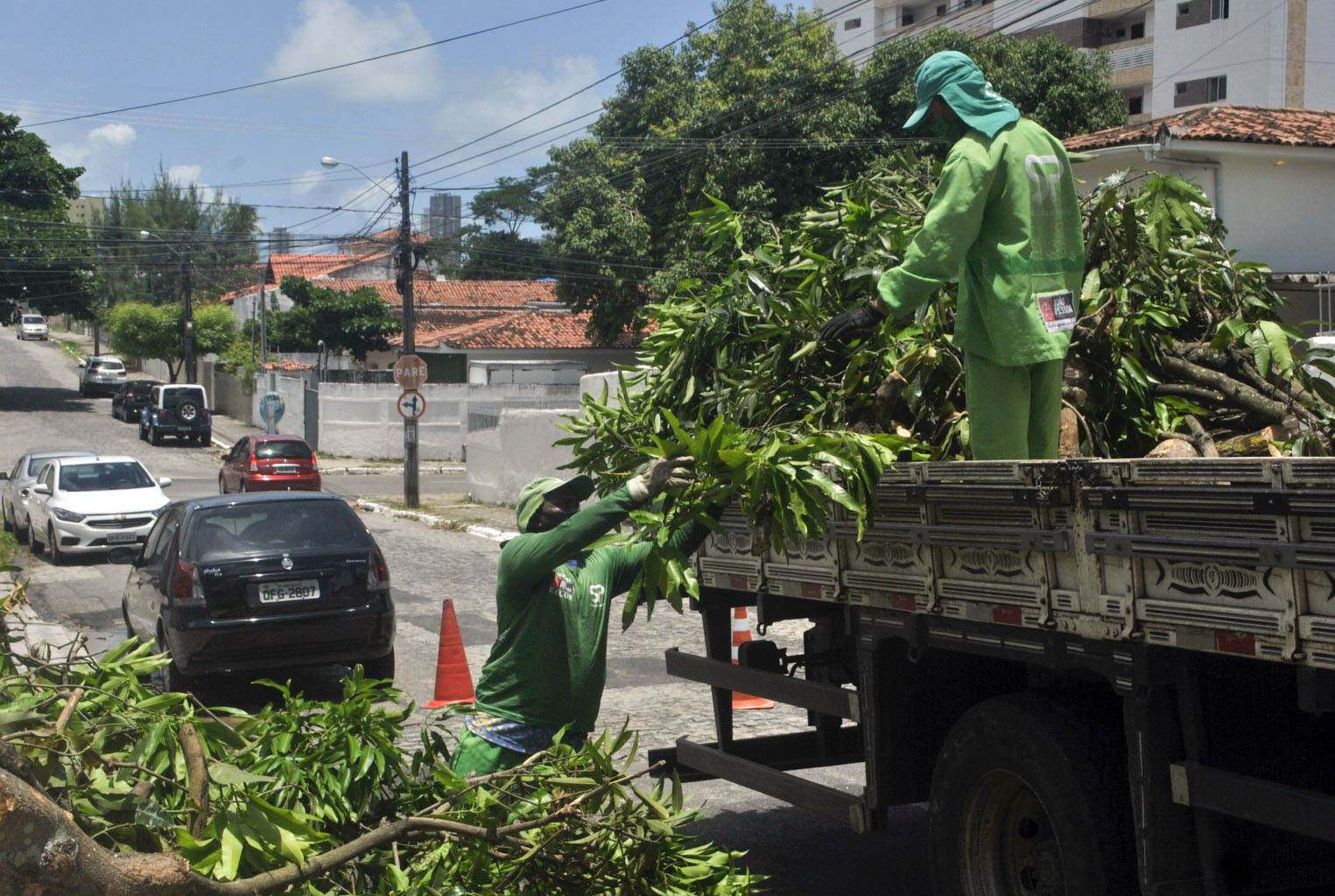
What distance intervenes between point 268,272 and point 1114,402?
2910 inches

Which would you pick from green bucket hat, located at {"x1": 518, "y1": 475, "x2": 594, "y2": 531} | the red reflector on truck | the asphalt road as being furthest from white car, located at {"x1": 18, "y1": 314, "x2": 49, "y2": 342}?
the red reflector on truck

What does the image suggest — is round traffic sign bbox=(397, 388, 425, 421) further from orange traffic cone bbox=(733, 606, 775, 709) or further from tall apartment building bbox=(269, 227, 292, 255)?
orange traffic cone bbox=(733, 606, 775, 709)

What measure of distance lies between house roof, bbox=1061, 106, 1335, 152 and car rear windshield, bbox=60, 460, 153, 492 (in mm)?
14528

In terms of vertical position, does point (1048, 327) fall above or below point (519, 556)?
above

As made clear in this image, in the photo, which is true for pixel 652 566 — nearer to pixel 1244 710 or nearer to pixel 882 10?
pixel 1244 710

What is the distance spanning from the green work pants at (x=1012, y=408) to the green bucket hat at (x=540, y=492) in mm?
1451

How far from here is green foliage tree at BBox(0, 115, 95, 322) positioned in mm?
Answer: 49812

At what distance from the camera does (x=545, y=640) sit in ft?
15.3

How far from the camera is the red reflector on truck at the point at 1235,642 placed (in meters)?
3.05

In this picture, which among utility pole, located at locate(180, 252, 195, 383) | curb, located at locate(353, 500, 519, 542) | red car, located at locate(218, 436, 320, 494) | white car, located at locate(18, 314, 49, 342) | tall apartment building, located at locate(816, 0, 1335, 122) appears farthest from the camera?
white car, located at locate(18, 314, 49, 342)

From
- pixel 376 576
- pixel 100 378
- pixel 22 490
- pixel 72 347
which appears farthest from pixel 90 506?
pixel 72 347

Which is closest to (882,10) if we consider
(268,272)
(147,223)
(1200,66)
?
(1200,66)

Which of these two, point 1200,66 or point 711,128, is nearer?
point 711,128

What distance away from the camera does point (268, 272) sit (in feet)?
244
